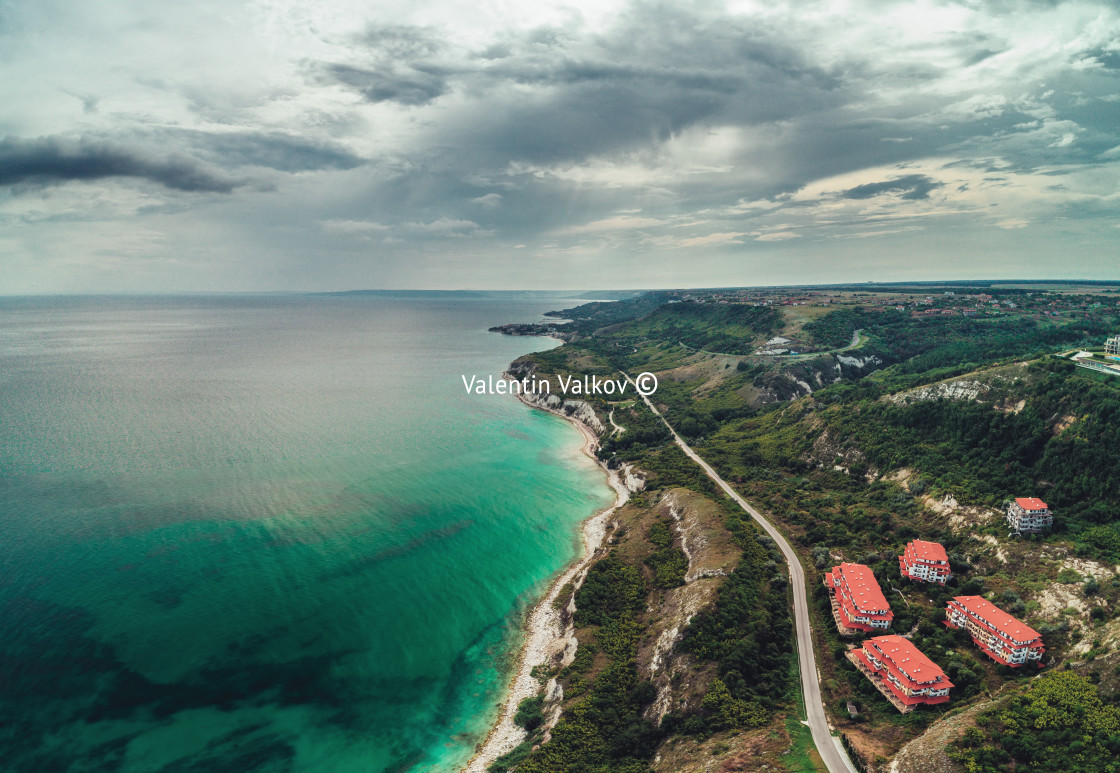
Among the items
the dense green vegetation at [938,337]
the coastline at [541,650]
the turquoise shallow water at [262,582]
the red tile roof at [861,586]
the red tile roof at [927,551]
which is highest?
the dense green vegetation at [938,337]

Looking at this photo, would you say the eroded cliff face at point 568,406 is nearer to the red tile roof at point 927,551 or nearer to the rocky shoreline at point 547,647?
the rocky shoreline at point 547,647

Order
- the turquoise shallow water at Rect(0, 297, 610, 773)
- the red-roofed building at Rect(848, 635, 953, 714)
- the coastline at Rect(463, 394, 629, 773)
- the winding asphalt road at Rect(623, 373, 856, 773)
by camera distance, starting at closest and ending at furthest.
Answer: the winding asphalt road at Rect(623, 373, 856, 773) < the red-roofed building at Rect(848, 635, 953, 714) < the turquoise shallow water at Rect(0, 297, 610, 773) < the coastline at Rect(463, 394, 629, 773)

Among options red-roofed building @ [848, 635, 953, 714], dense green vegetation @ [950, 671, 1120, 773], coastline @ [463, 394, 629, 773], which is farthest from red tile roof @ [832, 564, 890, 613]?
coastline @ [463, 394, 629, 773]

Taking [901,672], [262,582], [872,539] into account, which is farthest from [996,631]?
[262,582]

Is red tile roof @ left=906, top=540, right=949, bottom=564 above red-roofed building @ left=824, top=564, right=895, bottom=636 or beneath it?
above

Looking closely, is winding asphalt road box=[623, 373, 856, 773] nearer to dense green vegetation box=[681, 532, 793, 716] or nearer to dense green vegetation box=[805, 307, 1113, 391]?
dense green vegetation box=[681, 532, 793, 716]

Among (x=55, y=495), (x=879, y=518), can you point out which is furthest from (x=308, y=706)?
(x=879, y=518)

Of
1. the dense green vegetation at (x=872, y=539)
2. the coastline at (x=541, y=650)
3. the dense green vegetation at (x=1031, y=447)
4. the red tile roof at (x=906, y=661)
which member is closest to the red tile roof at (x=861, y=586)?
the dense green vegetation at (x=872, y=539)
